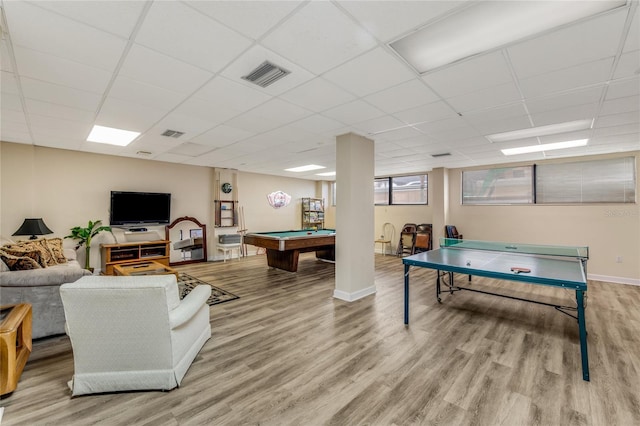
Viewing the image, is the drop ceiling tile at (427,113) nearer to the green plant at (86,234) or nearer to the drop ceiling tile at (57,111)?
the drop ceiling tile at (57,111)

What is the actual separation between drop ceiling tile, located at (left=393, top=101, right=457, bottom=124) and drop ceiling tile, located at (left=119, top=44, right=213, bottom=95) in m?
2.28

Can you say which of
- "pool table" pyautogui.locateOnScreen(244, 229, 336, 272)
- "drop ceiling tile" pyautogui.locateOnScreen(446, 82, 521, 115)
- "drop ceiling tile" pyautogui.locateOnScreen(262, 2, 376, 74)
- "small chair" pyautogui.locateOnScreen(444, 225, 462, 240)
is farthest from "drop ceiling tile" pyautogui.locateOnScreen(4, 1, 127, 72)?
"small chair" pyautogui.locateOnScreen(444, 225, 462, 240)

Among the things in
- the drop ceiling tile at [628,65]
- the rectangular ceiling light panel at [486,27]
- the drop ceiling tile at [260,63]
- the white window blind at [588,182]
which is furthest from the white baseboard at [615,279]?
the drop ceiling tile at [260,63]

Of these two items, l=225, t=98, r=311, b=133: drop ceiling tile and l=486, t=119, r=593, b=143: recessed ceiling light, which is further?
l=486, t=119, r=593, b=143: recessed ceiling light

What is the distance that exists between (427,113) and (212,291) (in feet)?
14.0

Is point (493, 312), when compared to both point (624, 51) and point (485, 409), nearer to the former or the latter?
point (485, 409)

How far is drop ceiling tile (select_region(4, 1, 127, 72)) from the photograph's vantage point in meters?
1.71

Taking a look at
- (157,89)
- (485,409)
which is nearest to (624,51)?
(485,409)

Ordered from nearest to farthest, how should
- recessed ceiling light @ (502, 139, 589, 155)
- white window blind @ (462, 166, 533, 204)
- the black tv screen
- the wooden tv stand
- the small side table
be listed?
1. the small side table
2. recessed ceiling light @ (502, 139, 589, 155)
3. the wooden tv stand
4. the black tv screen
5. white window blind @ (462, 166, 533, 204)

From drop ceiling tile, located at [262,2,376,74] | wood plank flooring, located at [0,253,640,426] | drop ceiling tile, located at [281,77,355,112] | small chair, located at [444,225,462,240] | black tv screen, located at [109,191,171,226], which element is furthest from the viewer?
small chair, located at [444,225,462,240]

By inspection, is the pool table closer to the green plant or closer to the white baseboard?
the green plant

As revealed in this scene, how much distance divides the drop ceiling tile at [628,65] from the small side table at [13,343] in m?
5.11

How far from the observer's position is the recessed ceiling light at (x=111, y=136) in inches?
166

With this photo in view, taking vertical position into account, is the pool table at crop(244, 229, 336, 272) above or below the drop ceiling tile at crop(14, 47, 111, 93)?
below
